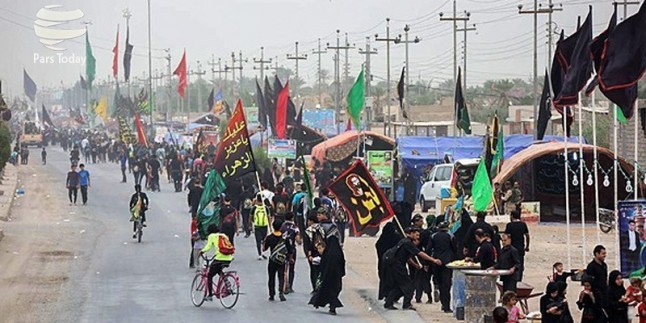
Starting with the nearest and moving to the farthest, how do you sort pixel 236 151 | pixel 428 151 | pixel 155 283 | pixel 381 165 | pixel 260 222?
pixel 155 283
pixel 236 151
pixel 260 222
pixel 381 165
pixel 428 151

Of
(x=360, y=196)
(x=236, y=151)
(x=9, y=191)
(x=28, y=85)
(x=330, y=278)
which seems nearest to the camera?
(x=330, y=278)

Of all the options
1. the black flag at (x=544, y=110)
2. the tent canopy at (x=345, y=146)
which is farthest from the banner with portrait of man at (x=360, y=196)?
the tent canopy at (x=345, y=146)

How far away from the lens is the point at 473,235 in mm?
19328

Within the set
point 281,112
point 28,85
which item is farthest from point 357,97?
point 28,85

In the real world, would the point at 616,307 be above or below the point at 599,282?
below

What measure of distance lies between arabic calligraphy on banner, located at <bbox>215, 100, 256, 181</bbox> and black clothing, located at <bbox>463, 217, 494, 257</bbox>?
7479mm

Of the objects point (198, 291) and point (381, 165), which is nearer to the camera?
point (198, 291)

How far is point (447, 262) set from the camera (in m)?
19.8

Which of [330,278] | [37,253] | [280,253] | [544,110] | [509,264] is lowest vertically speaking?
[37,253]

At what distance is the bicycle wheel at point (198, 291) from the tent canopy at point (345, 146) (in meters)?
30.3

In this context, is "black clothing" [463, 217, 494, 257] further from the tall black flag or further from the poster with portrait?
the tall black flag

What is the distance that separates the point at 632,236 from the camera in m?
18.4

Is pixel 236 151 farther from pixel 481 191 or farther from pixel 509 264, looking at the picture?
pixel 509 264

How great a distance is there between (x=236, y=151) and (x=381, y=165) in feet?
51.8
